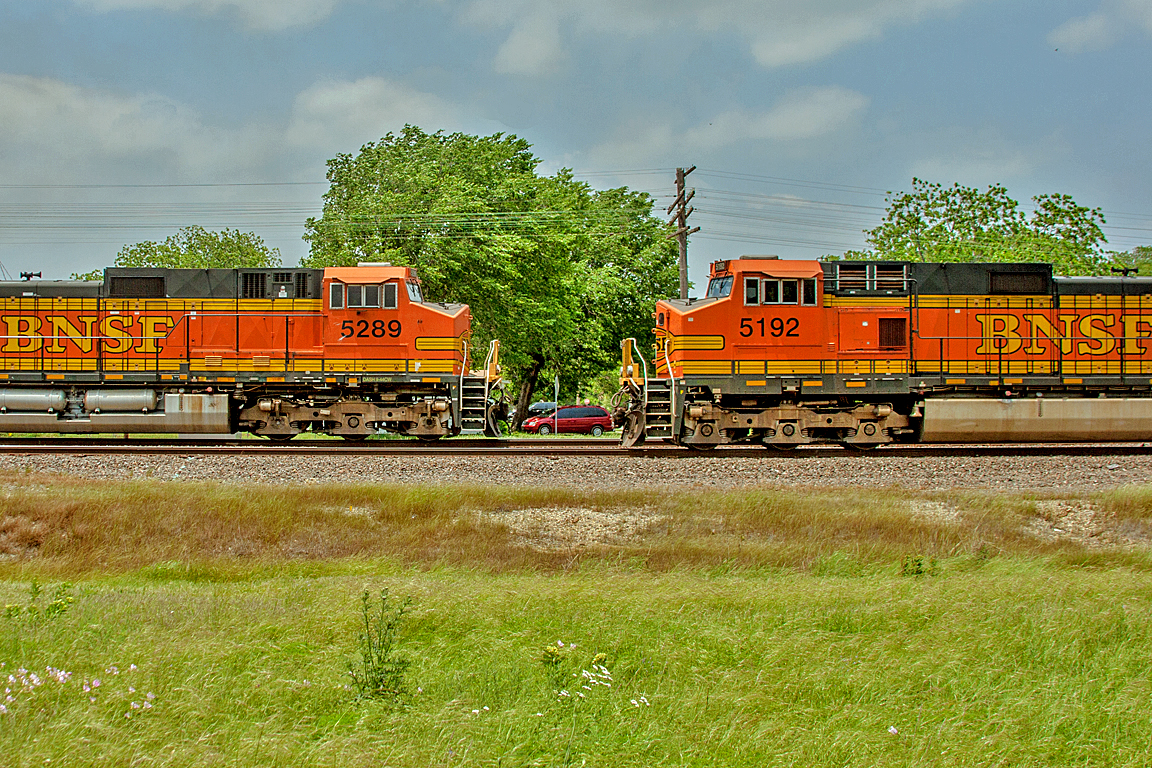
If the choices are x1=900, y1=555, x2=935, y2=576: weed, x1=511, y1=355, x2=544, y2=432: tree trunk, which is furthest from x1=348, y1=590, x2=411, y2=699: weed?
x1=511, y1=355, x2=544, y2=432: tree trunk

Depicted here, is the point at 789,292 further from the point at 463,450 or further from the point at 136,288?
the point at 136,288

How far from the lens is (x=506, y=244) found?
30.1 m

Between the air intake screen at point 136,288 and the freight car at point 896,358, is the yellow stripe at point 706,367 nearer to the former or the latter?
the freight car at point 896,358

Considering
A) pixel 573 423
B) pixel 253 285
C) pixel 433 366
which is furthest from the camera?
pixel 573 423

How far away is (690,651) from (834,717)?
1181mm

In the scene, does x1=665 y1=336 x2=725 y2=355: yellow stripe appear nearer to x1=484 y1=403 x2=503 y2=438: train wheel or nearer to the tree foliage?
x1=484 y1=403 x2=503 y2=438: train wheel

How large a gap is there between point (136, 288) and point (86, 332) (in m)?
1.44

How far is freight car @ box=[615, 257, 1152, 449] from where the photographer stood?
16.2m

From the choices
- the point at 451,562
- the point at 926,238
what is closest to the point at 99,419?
the point at 451,562

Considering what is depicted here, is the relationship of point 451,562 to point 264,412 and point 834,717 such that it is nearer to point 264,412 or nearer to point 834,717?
point 834,717

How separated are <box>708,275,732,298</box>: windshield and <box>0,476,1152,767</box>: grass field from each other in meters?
6.81

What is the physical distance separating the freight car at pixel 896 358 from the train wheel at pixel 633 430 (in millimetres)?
53

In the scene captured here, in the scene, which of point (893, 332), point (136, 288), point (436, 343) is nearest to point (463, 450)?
point (436, 343)

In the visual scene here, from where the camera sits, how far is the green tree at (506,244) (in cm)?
2947
